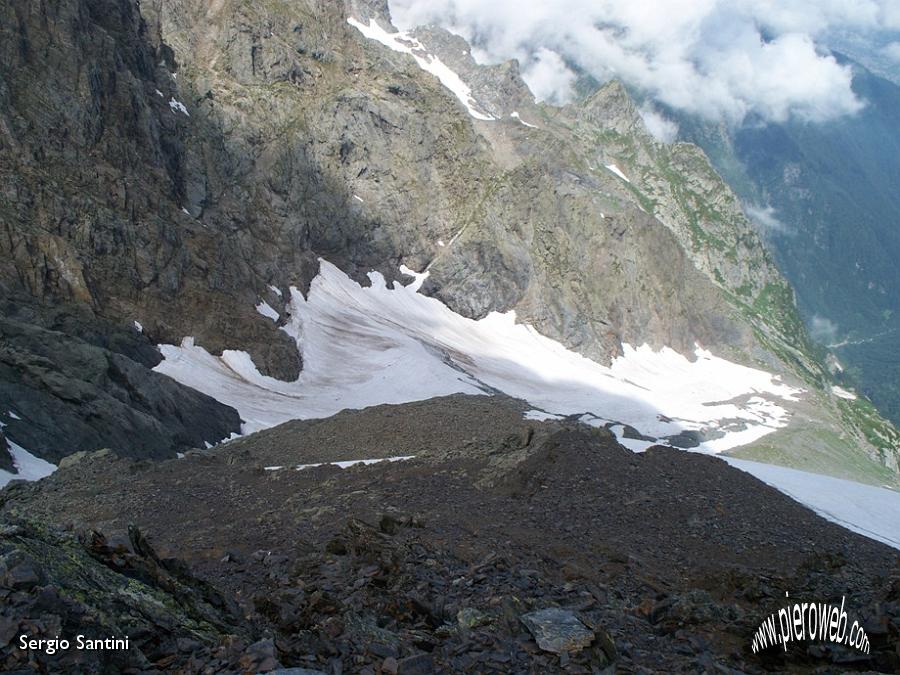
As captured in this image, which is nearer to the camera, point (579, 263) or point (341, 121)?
point (341, 121)

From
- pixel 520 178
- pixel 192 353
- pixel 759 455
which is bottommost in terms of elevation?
pixel 192 353

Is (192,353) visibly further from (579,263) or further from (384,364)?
(579,263)

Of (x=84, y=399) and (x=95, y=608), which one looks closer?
(x=95, y=608)

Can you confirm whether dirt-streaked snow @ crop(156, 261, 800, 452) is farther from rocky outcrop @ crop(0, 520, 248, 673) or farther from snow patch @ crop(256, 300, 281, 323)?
rocky outcrop @ crop(0, 520, 248, 673)

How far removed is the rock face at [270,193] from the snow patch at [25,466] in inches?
60.3

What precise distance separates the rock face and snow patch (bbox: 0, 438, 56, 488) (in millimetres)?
1531

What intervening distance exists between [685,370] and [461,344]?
52.8 meters

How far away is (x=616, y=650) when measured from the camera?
8602 millimetres

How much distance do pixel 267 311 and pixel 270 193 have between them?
2913 centimetres

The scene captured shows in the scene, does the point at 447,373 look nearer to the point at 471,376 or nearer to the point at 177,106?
the point at 471,376

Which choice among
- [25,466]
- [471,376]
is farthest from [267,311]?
[25,466]

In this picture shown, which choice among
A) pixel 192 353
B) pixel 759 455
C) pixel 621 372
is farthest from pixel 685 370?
pixel 192 353

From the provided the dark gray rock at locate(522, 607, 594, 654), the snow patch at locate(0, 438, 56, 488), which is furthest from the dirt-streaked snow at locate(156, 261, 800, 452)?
the dark gray rock at locate(522, 607, 594, 654)

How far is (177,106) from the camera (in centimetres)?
9944
